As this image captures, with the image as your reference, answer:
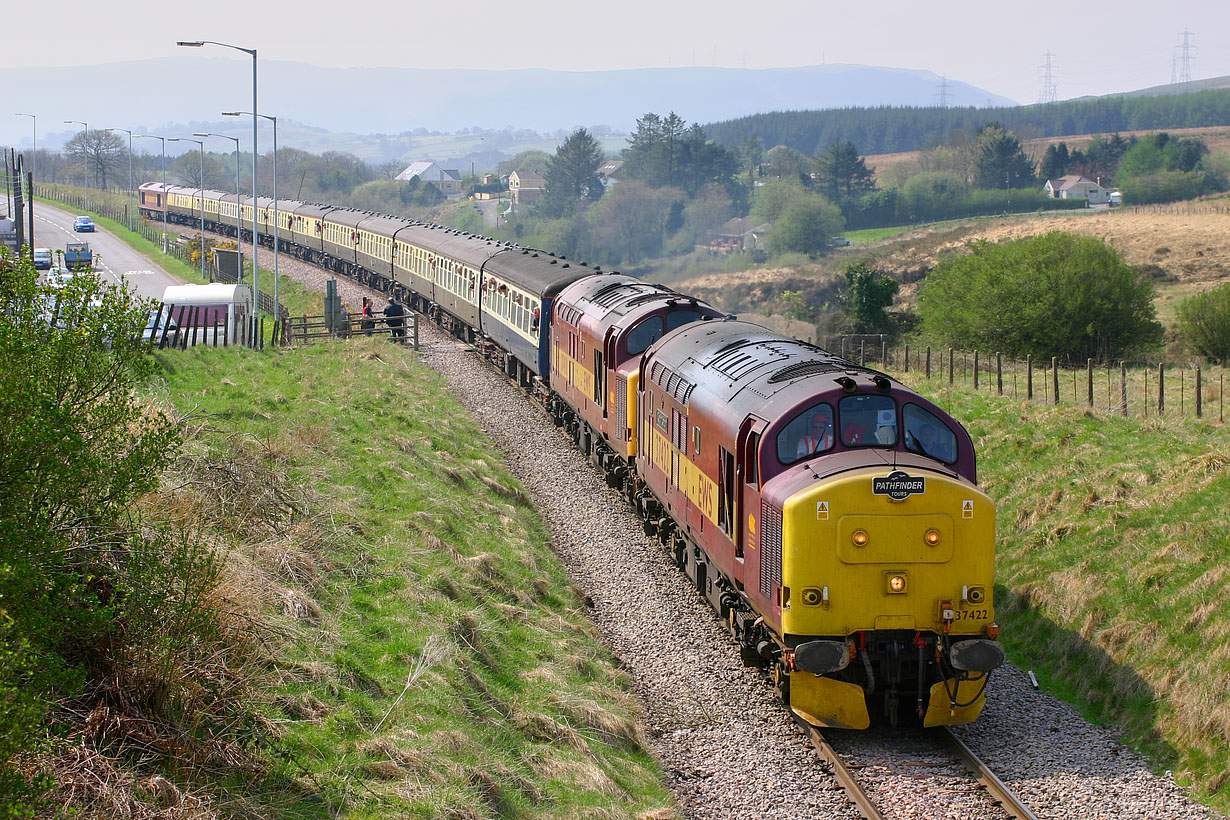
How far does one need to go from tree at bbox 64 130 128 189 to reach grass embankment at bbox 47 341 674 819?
436 feet

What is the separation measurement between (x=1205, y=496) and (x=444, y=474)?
1420 cm

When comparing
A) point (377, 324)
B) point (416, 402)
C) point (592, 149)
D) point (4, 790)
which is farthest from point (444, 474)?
point (592, 149)

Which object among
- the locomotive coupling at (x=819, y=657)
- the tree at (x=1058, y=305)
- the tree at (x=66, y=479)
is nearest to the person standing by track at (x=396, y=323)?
the tree at (x=1058, y=305)

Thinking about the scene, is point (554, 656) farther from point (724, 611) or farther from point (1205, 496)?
point (1205, 496)

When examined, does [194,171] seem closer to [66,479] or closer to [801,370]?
[801,370]

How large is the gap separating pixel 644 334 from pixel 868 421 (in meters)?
9.85

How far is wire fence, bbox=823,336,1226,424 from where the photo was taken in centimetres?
2702

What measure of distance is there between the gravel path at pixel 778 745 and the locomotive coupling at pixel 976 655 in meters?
1.20

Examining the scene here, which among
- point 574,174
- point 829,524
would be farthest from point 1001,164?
point 829,524

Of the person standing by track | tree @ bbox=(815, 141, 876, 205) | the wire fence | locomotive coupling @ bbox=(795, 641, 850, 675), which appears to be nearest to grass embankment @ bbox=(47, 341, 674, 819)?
locomotive coupling @ bbox=(795, 641, 850, 675)

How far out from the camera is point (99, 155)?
142500 millimetres

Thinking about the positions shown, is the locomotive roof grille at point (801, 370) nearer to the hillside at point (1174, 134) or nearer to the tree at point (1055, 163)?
the tree at point (1055, 163)

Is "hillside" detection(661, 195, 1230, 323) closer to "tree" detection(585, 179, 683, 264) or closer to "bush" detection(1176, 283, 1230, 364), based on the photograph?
"bush" detection(1176, 283, 1230, 364)

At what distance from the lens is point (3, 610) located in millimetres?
7020
